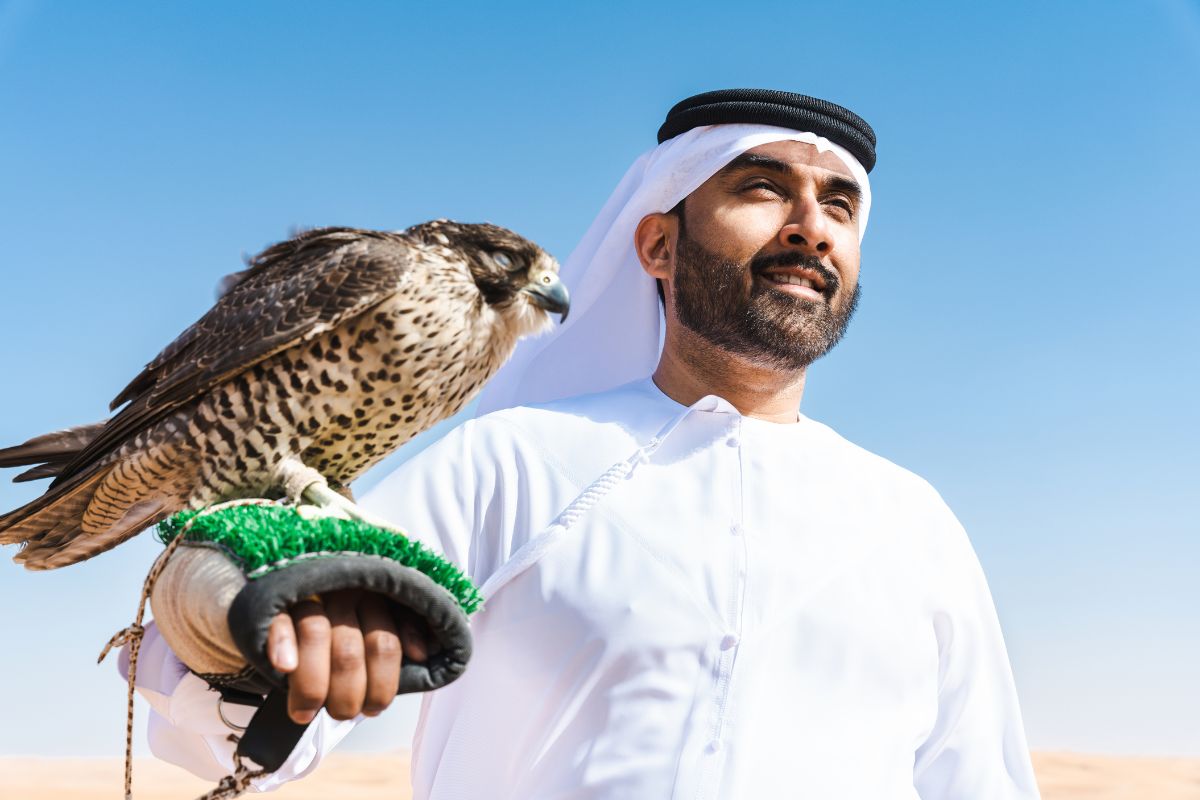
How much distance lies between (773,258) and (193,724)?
1819 millimetres

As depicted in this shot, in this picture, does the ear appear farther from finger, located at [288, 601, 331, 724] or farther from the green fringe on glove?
finger, located at [288, 601, 331, 724]

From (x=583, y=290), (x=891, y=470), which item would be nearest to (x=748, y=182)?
(x=583, y=290)

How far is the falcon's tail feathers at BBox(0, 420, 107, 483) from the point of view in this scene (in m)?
2.35

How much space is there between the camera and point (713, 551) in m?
2.56

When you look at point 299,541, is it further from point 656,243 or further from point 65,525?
point 656,243

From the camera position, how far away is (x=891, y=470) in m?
3.07

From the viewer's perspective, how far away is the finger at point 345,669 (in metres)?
1.61

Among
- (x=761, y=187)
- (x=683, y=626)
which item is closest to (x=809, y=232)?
(x=761, y=187)

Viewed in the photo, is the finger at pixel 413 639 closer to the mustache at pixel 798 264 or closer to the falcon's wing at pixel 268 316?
the falcon's wing at pixel 268 316

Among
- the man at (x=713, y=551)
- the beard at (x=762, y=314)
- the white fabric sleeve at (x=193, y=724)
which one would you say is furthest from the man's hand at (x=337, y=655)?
the beard at (x=762, y=314)

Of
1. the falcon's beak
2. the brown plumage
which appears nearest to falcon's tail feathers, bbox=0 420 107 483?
the brown plumage

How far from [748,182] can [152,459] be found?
1720 mm

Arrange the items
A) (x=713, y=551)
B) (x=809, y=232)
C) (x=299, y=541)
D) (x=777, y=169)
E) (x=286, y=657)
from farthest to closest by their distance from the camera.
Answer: (x=777, y=169) < (x=809, y=232) < (x=713, y=551) < (x=299, y=541) < (x=286, y=657)

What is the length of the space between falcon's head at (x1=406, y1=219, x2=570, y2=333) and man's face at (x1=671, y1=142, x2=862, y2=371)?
706mm
